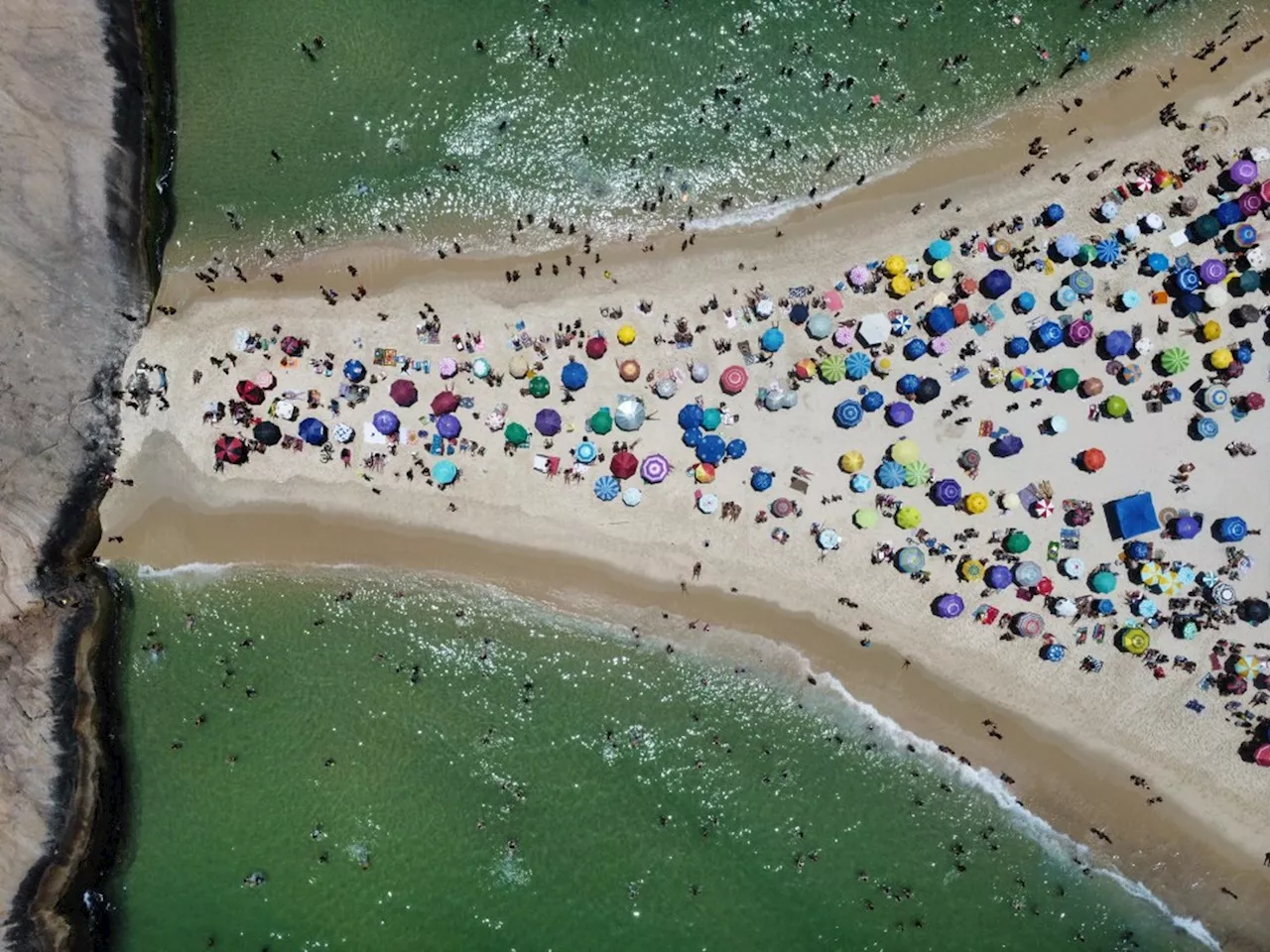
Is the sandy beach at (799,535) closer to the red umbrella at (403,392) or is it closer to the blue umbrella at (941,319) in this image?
the red umbrella at (403,392)

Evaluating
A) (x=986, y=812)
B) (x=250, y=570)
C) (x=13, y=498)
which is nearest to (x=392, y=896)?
(x=250, y=570)

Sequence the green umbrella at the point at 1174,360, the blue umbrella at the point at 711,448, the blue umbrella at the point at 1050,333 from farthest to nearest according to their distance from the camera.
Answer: the blue umbrella at the point at 1050,333 → the green umbrella at the point at 1174,360 → the blue umbrella at the point at 711,448

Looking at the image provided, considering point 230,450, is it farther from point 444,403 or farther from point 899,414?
point 899,414

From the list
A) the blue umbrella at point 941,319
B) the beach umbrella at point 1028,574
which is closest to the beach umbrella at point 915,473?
the beach umbrella at point 1028,574

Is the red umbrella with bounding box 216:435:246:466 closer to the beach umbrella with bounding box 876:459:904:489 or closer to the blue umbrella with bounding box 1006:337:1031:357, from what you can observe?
the beach umbrella with bounding box 876:459:904:489

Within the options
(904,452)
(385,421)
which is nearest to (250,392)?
(385,421)

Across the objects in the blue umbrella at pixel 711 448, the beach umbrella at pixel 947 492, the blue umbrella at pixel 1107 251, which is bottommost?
the beach umbrella at pixel 947 492
